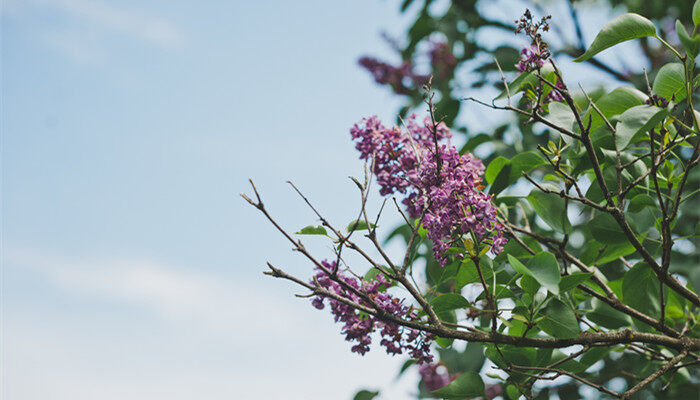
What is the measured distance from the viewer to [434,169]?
121cm

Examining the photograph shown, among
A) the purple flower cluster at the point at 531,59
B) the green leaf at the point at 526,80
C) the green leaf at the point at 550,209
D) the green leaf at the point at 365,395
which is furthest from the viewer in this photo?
the green leaf at the point at 365,395

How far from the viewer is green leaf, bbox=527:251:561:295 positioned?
1040 millimetres

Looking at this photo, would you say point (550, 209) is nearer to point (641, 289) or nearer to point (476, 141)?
point (641, 289)

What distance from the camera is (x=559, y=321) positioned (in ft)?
4.07

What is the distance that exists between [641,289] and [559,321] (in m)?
0.31

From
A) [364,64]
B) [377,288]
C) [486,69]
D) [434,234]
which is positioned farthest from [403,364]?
[364,64]

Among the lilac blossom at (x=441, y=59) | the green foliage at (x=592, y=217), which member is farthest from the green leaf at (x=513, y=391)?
the lilac blossom at (x=441, y=59)

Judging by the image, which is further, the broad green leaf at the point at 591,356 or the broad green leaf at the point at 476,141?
the broad green leaf at the point at 476,141

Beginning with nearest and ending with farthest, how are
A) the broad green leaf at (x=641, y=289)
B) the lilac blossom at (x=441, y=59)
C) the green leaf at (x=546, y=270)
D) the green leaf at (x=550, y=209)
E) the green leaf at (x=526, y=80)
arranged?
the green leaf at (x=546, y=270) → the green leaf at (x=526, y=80) → the broad green leaf at (x=641, y=289) → the green leaf at (x=550, y=209) → the lilac blossom at (x=441, y=59)

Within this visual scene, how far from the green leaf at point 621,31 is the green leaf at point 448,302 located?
0.53 meters

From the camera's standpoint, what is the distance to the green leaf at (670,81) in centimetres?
117

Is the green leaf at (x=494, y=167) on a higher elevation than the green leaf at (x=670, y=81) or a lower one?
higher

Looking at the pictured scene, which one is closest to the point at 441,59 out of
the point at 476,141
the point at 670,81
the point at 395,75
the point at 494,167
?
the point at 395,75

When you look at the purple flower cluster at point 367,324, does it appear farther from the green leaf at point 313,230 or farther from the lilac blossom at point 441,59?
the lilac blossom at point 441,59
